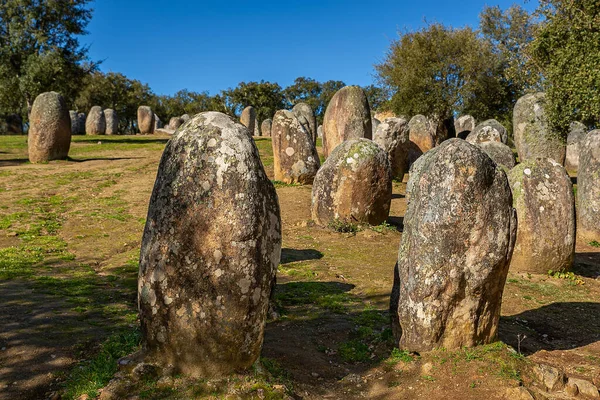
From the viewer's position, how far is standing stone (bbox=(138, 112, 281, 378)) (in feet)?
16.6

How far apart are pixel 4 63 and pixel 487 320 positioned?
111 ft

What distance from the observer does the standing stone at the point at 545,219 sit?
36.7 ft

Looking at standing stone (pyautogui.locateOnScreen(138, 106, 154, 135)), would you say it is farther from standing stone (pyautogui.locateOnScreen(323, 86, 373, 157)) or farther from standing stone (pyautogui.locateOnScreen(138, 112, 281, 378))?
standing stone (pyautogui.locateOnScreen(138, 112, 281, 378))

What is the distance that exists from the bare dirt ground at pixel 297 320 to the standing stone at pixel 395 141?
7.68m

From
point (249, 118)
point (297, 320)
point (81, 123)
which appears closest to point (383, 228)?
point (297, 320)

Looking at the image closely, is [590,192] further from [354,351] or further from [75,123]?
[75,123]

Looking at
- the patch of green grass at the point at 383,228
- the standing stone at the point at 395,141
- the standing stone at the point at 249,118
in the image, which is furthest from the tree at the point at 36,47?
the patch of green grass at the point at 383,228

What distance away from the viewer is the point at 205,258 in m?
5.07

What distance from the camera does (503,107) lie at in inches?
1604

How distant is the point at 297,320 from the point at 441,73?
3311cm

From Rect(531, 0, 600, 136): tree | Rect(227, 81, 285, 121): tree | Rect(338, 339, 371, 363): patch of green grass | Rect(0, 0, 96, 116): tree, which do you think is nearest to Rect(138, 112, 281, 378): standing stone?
Rect(338, 339, 371, 363): patch of green grass

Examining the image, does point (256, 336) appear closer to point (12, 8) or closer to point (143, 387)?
point (143, 387)

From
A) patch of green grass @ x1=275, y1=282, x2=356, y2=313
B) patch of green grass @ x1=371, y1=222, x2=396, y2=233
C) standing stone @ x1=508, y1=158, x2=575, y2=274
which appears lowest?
patch of green grass @ x1=275, y1=282, x2=356, y2=313

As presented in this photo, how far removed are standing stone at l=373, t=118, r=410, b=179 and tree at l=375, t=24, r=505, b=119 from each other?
14.6 m
